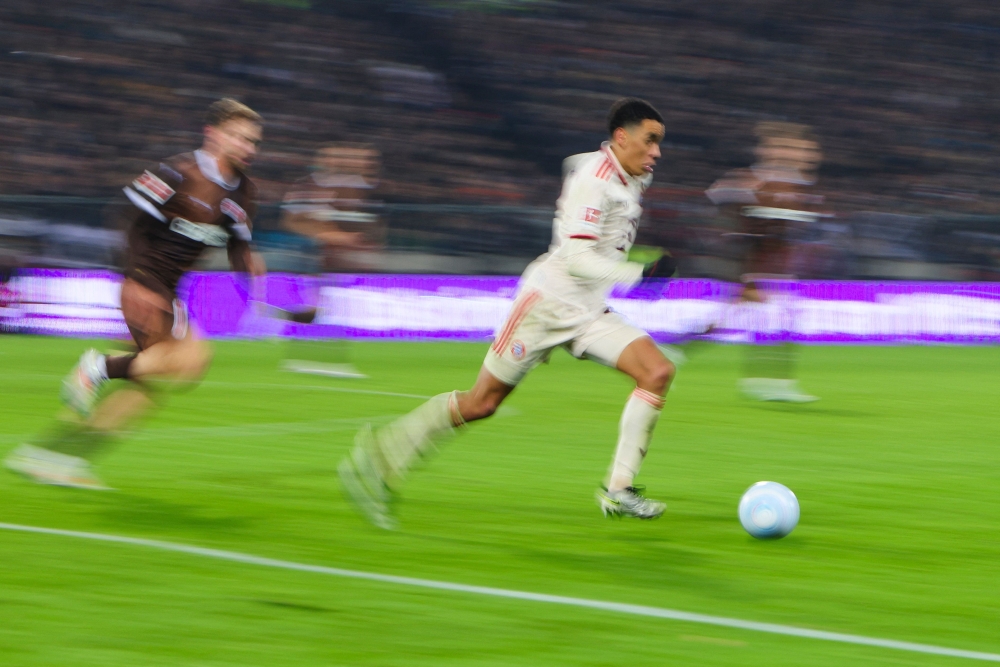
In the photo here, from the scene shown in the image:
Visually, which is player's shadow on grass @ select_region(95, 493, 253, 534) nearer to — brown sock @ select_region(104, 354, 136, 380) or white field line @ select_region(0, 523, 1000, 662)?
white field line @ select_region(0, 523, 1000, 662)

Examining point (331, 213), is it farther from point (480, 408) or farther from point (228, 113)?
point (480, 408)

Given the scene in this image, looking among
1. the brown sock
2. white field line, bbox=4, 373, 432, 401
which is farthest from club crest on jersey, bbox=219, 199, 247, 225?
white field line, bbox=4, 373, 432, 401

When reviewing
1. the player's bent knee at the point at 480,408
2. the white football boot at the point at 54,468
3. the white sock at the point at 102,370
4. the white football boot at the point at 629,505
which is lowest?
the white football boot at the point at 54,468

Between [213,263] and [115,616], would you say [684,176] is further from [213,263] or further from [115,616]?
[115,616]

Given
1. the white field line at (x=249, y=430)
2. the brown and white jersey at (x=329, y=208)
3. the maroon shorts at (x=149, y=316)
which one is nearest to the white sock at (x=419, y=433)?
the maroon shorts at (x=149, y=316)

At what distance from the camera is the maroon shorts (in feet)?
23.5

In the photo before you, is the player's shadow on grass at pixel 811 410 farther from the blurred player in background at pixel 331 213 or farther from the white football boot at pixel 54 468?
the white football boot at pixel 54 468

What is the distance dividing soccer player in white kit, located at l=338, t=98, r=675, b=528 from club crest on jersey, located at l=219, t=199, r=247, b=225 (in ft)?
4.70

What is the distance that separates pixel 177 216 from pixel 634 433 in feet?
8.14

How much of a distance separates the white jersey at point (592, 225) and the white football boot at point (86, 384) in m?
2.20

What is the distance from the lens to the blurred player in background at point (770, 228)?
1267 cm

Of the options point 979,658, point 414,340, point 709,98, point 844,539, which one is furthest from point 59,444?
point 709,98

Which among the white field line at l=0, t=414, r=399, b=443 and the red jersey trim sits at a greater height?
the red jersey trim

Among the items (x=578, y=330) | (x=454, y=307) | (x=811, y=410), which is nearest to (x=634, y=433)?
(x=578, y=330)
